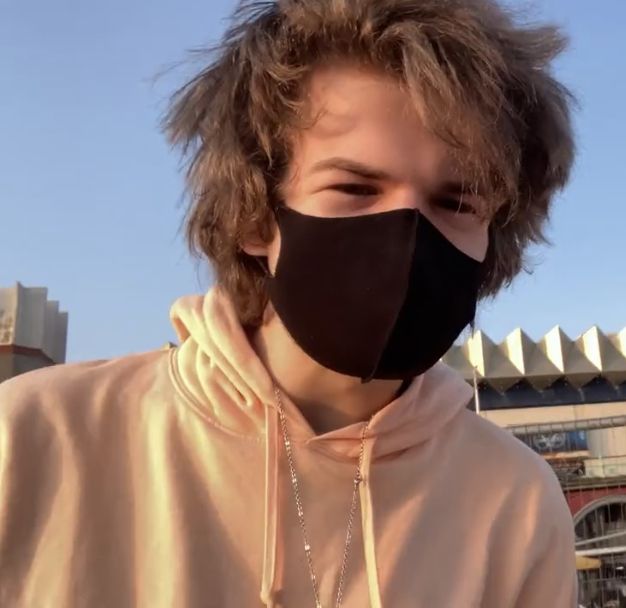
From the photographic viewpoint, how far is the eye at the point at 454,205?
47.7 inches

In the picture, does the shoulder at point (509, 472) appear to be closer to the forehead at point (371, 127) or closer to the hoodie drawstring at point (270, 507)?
the hoodie drawstring at point (270, 507)

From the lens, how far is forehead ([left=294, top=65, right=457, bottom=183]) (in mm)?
1155

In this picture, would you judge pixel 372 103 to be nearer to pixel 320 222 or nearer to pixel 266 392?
pixel 320 222

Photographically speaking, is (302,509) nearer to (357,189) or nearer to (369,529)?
(369,529)

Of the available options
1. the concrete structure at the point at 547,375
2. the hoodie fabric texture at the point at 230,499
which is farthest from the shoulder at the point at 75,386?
the concrete structure at the point at 547,375

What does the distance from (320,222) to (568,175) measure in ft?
1.70

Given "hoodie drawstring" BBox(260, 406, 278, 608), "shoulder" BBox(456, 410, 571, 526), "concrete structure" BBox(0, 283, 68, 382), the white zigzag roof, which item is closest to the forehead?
"hoodie drawstring" BBox(260, 406, 278, 608)

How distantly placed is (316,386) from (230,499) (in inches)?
8.4

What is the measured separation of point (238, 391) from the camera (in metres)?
1.27

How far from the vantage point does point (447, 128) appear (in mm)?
1172

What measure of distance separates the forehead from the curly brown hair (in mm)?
19

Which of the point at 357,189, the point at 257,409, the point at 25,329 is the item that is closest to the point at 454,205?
the point at 357,189

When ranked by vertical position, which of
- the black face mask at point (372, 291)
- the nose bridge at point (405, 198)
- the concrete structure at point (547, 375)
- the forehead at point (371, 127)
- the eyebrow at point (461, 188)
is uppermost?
the concrete structure at point (547, 375)

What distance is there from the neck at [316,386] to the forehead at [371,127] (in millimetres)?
277
